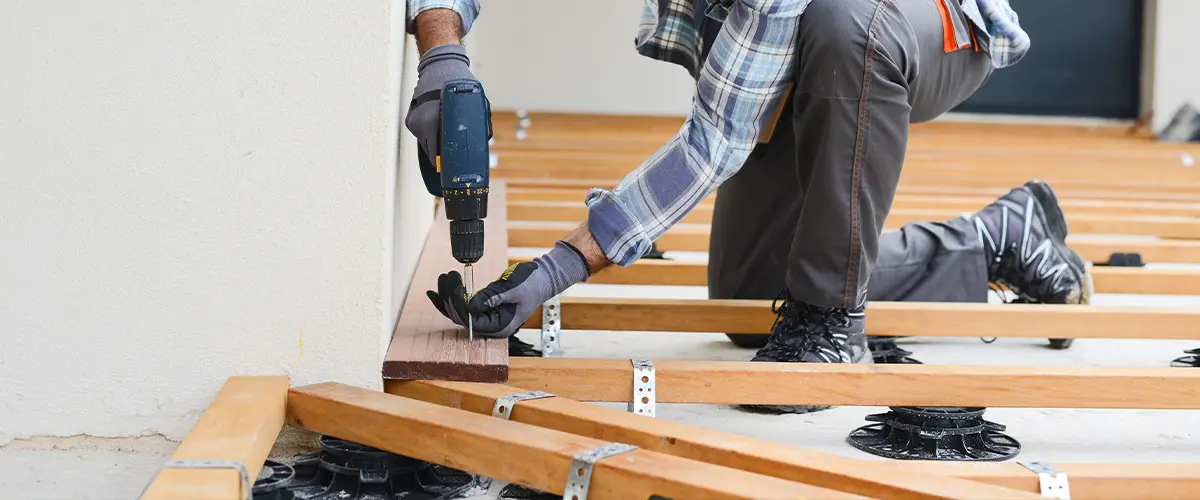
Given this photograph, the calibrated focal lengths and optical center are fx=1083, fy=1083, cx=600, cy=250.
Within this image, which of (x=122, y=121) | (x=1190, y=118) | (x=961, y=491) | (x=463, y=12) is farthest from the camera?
(x=1190, y=118)

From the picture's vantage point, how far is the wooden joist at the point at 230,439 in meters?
0.89

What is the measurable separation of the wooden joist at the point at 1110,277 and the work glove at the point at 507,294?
813 millimetres

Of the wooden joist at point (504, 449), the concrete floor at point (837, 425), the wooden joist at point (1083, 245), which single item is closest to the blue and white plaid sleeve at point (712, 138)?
the concrete floor at point (837, 425)

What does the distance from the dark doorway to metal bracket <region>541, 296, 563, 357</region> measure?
5592mm

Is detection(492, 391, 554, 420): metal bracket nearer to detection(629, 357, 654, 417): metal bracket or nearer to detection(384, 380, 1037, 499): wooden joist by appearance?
detection(384, 380, 1037, 499): wooden joist

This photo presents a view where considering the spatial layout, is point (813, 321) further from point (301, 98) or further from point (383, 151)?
point (301, 98)

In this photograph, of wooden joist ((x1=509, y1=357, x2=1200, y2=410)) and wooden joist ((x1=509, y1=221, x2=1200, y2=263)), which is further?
wooden joist ((x1=509, y1=221, x2=1200, y2=263))

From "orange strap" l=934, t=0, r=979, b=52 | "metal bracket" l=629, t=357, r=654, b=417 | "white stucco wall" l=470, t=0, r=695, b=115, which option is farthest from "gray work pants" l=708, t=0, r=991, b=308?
"white stucco wall" l=470, t=0, r=695, b=115

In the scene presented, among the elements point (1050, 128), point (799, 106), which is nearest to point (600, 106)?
point (1050, 128)

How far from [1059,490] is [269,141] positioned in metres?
0.91

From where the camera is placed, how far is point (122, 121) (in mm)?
1229

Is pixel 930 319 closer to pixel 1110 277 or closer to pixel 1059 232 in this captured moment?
pixel 1059 232

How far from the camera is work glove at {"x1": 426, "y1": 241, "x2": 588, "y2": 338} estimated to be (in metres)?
1.37

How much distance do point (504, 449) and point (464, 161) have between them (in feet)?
1.38
